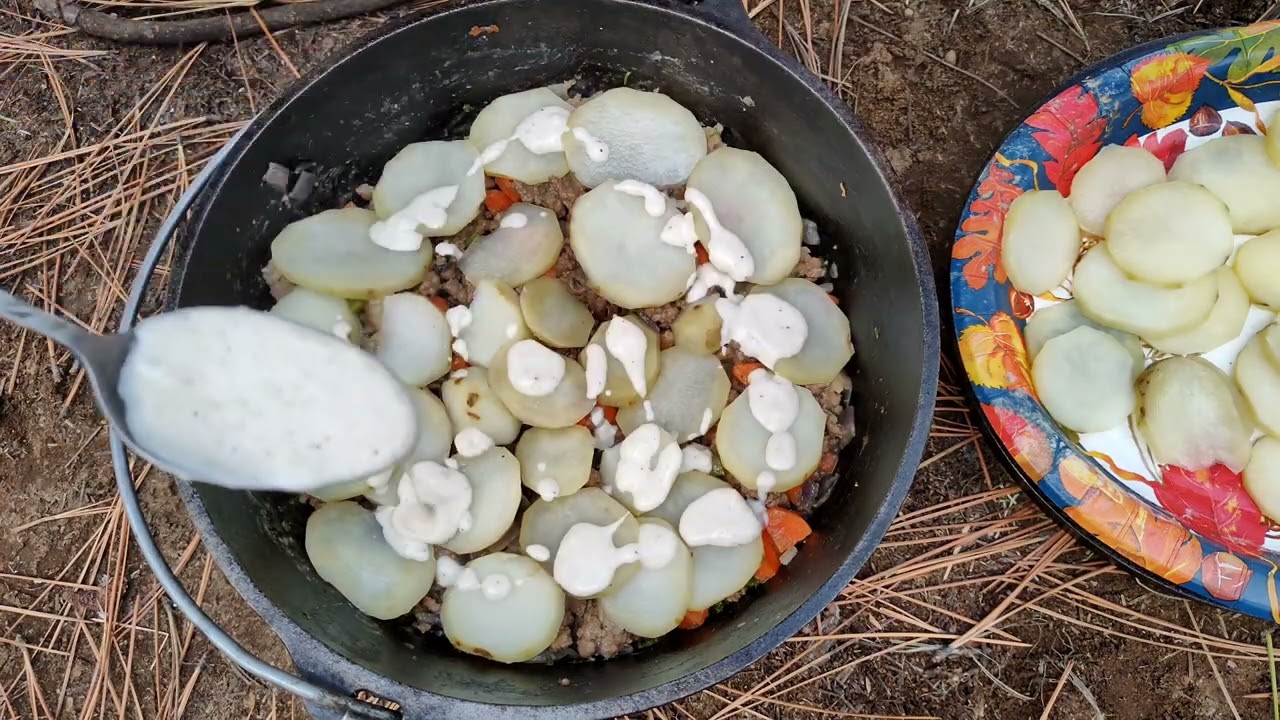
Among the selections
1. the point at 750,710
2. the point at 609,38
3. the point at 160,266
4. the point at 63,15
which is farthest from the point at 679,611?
the point at 63,15

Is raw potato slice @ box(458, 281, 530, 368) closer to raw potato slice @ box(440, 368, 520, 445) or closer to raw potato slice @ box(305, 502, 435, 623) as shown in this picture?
raw potato slice @ box(440, 368, 520, 445)

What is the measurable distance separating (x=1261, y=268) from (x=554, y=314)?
4.02 feet

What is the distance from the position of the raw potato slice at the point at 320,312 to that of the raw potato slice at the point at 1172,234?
1.25 meters

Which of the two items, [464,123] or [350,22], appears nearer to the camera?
[464,123]

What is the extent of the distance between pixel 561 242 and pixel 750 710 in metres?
0.93

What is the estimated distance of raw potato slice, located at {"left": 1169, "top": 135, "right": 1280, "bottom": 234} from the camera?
1430mm

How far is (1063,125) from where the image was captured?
1424mm

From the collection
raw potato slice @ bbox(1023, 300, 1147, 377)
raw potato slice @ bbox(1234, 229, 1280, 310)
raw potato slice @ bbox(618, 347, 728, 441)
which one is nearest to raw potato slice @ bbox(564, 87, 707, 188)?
raw potato slice @ bbox(618, 347, 728, 441)

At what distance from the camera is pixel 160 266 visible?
161 centimetres

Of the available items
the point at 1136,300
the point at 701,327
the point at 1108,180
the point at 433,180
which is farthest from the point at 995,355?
the point at 433,180

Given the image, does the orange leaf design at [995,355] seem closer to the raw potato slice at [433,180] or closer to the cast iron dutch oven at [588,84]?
the cast iron dutch oven at [588,84]

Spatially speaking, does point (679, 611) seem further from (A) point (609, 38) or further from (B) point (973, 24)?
(B) point (973, 24)

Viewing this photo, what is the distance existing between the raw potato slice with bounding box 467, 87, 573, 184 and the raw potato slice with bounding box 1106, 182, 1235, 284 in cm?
94

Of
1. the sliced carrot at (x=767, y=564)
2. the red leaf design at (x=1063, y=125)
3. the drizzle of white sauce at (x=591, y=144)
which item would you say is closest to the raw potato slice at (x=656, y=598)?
the sliced carrot at (x=767, y=564)
